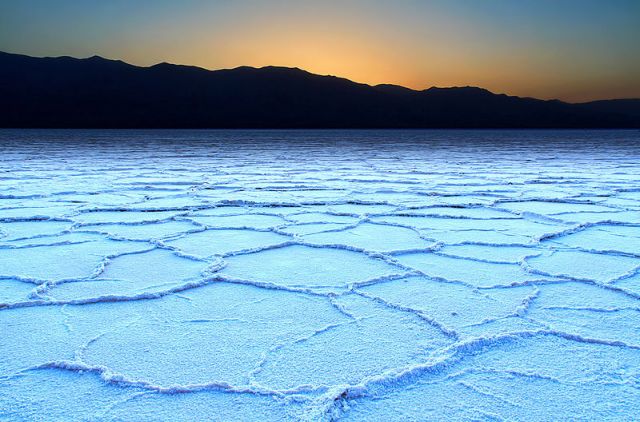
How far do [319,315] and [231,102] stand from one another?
171 feet

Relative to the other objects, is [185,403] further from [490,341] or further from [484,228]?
[484,228]

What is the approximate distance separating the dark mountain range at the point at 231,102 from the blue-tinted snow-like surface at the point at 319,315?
41057 millimetres

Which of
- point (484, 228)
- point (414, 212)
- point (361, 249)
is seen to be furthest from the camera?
point (414, 212)

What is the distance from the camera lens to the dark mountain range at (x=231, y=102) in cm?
4472

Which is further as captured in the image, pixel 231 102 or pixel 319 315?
pixel 231 102

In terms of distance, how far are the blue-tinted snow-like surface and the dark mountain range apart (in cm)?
4106

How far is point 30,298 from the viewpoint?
1134 mm

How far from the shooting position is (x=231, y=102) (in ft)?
168

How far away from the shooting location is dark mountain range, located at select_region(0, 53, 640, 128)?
44.7 meters

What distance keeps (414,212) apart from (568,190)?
1.38 metres

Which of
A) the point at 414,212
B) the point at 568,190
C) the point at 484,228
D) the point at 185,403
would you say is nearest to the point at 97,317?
the point at 185,403

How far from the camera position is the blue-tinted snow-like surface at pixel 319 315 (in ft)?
2.38

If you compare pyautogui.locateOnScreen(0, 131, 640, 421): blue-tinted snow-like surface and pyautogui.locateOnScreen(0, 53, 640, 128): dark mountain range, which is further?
pyautogui.locateOnScreen(0, 53, 640, 128): dark mountain range

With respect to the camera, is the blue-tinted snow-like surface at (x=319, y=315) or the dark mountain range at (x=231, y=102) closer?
the blue-tinted snow-like surface at (x=319, y=315)
